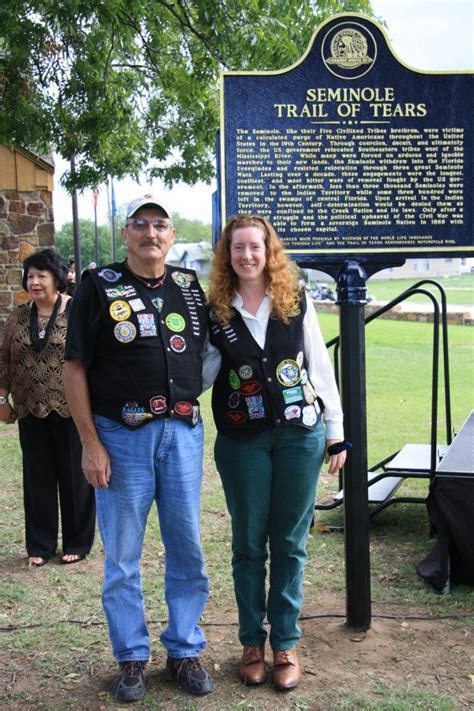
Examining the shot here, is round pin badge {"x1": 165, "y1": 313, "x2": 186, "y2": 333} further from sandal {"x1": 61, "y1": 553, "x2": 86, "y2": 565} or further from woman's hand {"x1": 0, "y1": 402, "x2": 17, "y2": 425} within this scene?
sandal {"x1": 61, "y1": 553, "x2": 86, "y2": 565}

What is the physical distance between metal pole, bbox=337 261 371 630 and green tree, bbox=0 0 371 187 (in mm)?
5084

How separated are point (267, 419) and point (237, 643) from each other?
4.33 feet

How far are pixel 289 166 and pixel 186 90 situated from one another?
23.1ft

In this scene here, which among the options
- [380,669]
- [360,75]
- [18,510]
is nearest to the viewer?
[380,669]

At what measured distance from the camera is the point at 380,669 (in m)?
3.75

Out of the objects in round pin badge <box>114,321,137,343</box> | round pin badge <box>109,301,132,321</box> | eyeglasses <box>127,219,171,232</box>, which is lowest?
round pin badge <box>114,321,137,343</box>

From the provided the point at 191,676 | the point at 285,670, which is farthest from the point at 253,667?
the point at 191,676

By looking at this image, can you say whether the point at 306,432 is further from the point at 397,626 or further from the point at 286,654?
the point at 397,626

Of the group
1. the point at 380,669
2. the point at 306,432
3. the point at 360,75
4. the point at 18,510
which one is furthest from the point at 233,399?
the point at 18,510

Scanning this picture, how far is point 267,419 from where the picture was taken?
3.40m

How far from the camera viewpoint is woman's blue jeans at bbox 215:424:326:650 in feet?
11.3

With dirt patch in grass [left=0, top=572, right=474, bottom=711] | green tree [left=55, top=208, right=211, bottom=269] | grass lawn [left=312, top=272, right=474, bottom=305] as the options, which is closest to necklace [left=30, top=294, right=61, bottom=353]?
dirt patch in grass [left=0, top=572, right=474, bottom=711]

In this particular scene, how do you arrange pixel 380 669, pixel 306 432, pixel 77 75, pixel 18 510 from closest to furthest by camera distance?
pixel 306 432 → pixel 380 669 → pixel 18 510 → pixel 77 75

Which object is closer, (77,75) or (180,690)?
(180,690)
